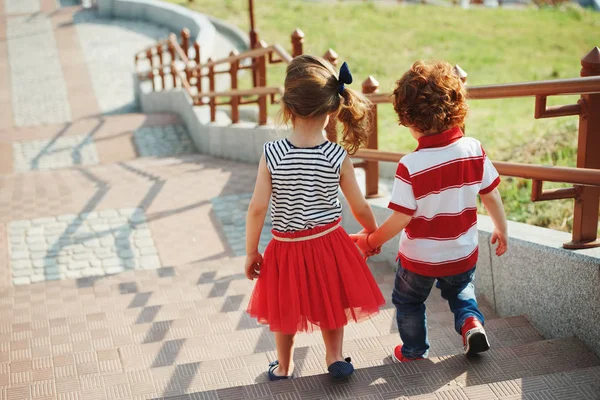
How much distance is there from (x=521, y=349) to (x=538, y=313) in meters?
0.57

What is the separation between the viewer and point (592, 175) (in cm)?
313

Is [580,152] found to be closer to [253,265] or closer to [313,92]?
[313,92]

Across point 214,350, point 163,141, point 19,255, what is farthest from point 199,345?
point 163,141

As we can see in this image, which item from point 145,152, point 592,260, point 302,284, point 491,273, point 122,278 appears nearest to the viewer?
point 302,284

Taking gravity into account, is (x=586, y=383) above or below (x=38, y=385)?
above

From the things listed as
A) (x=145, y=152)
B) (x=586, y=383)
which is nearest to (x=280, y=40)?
(x=145, y=152)

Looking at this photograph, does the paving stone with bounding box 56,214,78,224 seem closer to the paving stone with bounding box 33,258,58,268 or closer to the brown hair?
the paving stone with bounding box 33,258,58,268

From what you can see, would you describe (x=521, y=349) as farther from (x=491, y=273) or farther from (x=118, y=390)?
(x=118, y=390)

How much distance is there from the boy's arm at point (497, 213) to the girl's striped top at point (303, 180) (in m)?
0.67

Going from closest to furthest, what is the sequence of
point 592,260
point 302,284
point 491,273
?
point 302,284, point 592,260, point 491,273

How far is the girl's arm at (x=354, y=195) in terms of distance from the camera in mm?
2904

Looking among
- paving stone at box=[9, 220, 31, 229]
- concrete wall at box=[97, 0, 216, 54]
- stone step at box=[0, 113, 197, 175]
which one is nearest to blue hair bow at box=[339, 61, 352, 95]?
paving stone at box=[9, 220, 31, 229]

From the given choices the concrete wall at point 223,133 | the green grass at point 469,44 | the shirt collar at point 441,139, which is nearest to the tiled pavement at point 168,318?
the concrete wall at point 223,133

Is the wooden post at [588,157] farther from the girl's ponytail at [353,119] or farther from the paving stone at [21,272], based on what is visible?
the paving stone at [21,272]
